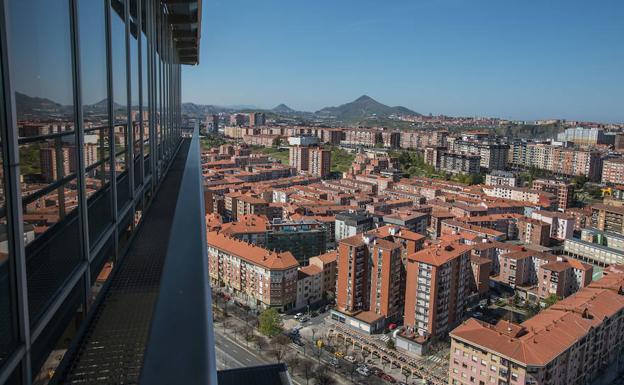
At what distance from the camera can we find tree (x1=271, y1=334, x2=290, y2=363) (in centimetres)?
595

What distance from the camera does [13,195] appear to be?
1.36 feet

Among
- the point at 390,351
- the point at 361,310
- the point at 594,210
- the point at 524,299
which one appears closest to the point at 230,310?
the point at 361,310

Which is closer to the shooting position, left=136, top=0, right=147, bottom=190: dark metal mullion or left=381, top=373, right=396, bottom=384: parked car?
left=136, top=0, right=147, bottom=190: dark metal mullion

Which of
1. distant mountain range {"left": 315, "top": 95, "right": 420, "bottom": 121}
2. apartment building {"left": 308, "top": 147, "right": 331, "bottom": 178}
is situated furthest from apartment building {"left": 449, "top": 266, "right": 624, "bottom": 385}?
distant mountain range {"left": 315, "top": 95, "right": 420, "bottom": 121}

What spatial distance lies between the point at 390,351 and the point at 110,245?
563cm

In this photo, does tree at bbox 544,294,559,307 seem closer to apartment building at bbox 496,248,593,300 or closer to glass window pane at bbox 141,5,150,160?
apartment building at bbox 496,248,593,300

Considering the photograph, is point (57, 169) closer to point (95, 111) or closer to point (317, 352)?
point (95, 111)

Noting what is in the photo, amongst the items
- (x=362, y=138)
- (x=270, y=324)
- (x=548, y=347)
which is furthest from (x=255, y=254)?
(x=362, y=138)

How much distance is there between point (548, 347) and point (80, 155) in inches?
203

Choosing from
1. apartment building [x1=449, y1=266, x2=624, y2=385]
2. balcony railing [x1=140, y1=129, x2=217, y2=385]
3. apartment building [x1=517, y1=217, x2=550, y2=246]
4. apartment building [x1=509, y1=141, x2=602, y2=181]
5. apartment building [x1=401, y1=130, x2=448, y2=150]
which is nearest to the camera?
balcony railing [x1=140, y1=129, x2=217, y2=385]

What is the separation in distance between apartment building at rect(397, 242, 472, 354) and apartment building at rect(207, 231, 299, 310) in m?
1.72

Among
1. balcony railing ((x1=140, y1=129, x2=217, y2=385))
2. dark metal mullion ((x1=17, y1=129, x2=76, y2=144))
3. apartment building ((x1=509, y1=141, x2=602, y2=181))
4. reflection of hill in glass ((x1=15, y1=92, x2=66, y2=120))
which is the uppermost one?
reflection of hill in glass ((x1=15, y1=92, x2=66, y2=120))

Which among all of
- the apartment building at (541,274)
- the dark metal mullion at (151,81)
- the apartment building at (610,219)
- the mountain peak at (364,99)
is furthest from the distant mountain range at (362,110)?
the dark metal mullion at (151,81)

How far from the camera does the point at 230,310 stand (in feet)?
23.5
